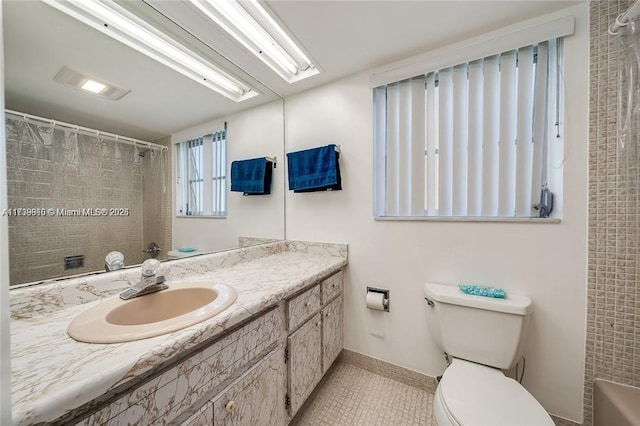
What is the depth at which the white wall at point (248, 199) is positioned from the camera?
1.44m

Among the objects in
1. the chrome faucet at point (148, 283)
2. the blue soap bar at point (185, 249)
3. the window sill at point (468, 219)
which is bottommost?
the chrome faucet at point (148, 283)

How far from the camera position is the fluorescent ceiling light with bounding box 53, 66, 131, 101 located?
0.90 m

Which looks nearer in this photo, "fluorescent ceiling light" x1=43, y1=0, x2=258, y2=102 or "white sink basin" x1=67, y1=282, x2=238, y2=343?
"white sink basin" x1=67, y1=282, x2=238, y2=343

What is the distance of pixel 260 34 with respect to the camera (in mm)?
1324

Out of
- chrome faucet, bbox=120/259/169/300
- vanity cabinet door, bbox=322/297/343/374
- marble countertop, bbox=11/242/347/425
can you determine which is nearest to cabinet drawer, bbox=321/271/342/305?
vanity cabinet door, bbox=322/297/343/374

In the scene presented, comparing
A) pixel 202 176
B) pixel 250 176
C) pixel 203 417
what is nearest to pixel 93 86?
pixel 202 176

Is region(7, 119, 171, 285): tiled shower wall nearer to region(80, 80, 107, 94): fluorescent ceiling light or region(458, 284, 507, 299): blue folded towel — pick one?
region(80, 80, 107, 94): fluorescent ceiling light

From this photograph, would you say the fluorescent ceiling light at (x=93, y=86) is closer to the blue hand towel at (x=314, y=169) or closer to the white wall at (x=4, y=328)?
the white wall at (x=4, y=328)

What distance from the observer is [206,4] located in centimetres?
110

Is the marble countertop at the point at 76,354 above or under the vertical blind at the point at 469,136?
under

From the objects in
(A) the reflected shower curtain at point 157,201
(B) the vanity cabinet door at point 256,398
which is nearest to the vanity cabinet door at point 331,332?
(B) the vanity cabinet door at point 256,398

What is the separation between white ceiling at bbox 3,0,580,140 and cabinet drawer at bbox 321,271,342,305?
1.29 meters

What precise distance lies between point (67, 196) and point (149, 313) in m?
0.56

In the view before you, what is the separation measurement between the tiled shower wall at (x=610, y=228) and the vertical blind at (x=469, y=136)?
0.15 m
